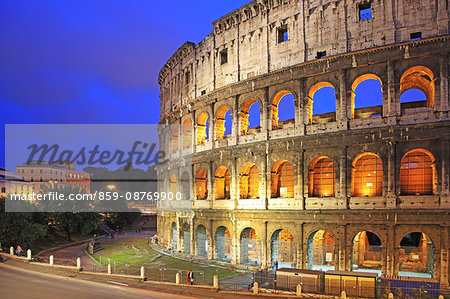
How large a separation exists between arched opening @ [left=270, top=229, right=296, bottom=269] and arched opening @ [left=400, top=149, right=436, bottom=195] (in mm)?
8551

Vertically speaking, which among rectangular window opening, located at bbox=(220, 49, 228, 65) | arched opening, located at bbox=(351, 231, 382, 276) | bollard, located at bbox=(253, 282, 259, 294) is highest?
rectangular window opening, located at bbox=(220, 49, 228, 65)

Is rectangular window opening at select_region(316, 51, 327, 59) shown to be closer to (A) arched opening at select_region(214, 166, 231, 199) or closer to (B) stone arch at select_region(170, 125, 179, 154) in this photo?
(A) arched opening at select_region(214, 166, 231, 199)

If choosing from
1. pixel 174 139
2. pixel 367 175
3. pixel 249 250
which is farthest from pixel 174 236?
pixel 367 175

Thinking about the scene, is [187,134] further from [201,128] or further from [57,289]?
[57,289]

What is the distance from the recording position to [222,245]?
34125mm

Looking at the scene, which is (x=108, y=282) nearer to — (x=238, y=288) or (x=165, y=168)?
(x=238, y=288)

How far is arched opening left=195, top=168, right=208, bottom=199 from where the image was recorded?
37281 mm

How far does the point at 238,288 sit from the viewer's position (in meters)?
23.9

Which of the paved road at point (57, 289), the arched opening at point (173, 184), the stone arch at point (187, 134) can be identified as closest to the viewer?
the paved road at point (57, 289)

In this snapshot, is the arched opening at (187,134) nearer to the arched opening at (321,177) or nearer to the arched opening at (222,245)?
the arched opening at (222,245)

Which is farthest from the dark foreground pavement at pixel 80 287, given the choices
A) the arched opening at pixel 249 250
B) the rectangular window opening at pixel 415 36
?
the rectangular window opening at pixel 415 36

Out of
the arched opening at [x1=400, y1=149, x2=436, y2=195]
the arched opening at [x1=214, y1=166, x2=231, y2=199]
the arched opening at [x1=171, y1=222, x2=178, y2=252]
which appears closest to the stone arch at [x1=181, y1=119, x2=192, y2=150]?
the arched opening at [x1=214, y1=166, x2=231, y2=199]

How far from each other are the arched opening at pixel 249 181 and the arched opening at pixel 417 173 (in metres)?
11.3

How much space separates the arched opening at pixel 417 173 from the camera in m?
25.6
